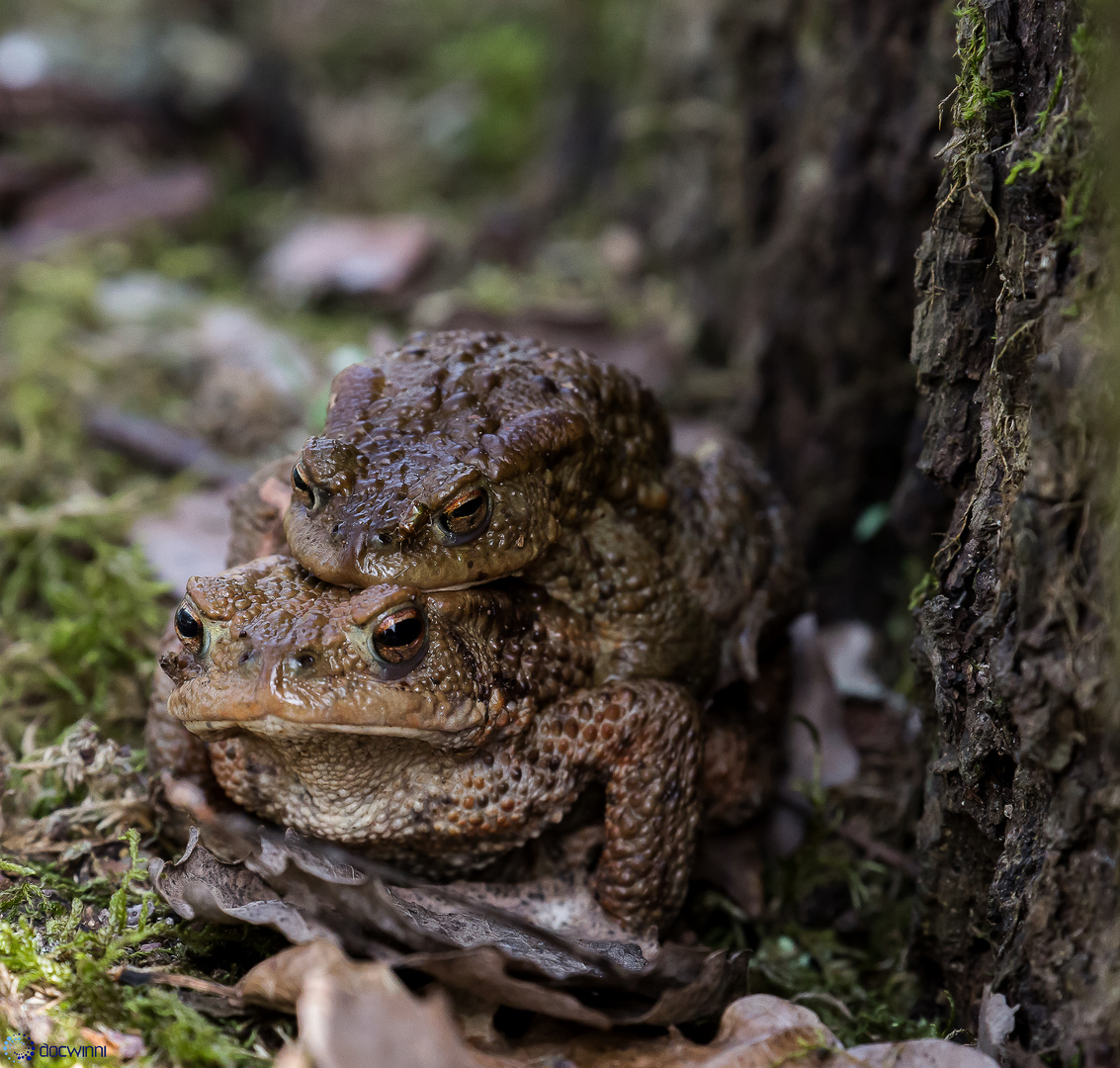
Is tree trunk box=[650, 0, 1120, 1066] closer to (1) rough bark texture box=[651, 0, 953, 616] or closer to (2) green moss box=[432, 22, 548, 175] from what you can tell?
(1) rough bark texture box=[651, 0, 953, 616]

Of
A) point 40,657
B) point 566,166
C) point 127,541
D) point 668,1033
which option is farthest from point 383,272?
point 668,1033

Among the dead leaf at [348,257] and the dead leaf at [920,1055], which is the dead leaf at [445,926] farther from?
the dead leaf at [348,257]

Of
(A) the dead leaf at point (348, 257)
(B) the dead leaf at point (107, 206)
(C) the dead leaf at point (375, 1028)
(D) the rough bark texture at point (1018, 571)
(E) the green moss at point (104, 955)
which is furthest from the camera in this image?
(B) the dead leaf at point (107, 206)

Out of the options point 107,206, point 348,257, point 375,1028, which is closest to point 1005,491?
point 375,1028

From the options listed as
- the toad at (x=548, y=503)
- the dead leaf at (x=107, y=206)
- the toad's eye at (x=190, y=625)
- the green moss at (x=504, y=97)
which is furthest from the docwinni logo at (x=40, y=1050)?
the green moss at (x=504, y=97)

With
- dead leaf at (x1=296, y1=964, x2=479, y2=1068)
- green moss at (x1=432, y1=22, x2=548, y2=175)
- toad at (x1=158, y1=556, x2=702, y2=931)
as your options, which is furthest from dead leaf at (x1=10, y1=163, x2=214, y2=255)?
dead leaf at (x1=296, y1=964, x2=479, y2=1068)

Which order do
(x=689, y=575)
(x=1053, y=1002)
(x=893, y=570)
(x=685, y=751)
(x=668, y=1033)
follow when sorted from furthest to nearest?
1. (x=893, y=570)
2. (x=689, y=575)
3. (x=685, y=751)
4. (x=668, y=1033)
5. (x=1053, y=1002)

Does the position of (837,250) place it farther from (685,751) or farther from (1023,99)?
(685,751)
